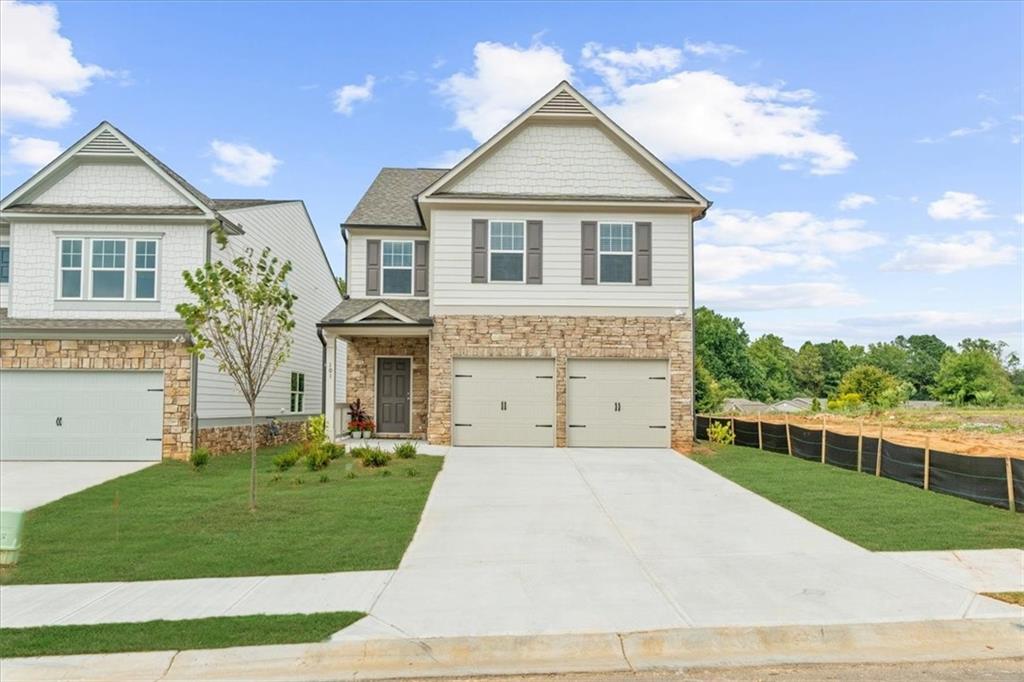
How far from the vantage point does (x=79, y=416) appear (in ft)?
58.1

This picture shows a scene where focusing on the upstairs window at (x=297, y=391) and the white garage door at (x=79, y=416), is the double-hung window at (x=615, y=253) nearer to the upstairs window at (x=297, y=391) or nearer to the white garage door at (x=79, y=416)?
the white garage door at (x=79, y=416)

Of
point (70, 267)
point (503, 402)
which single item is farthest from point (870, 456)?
point (70, 267)

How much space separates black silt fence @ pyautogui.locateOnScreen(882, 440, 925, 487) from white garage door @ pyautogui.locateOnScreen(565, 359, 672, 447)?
5.32 metres

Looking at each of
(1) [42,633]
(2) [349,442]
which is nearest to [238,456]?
(2) [349,442]

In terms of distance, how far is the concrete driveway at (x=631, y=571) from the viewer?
6219mm

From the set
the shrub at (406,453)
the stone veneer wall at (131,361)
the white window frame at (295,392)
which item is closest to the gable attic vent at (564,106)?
the shrub at (406,453)

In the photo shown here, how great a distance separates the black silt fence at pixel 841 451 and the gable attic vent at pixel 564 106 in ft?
32.0

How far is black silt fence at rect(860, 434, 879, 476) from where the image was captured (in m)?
14.4

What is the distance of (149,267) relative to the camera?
18219mm

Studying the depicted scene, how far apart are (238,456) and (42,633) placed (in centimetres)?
1362

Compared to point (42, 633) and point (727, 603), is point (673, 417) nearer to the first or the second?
point (727, 603)

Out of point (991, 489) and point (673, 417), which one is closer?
point (991, 489)

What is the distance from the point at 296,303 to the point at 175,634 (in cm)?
2029

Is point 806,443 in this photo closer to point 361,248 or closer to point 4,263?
point 361,248
